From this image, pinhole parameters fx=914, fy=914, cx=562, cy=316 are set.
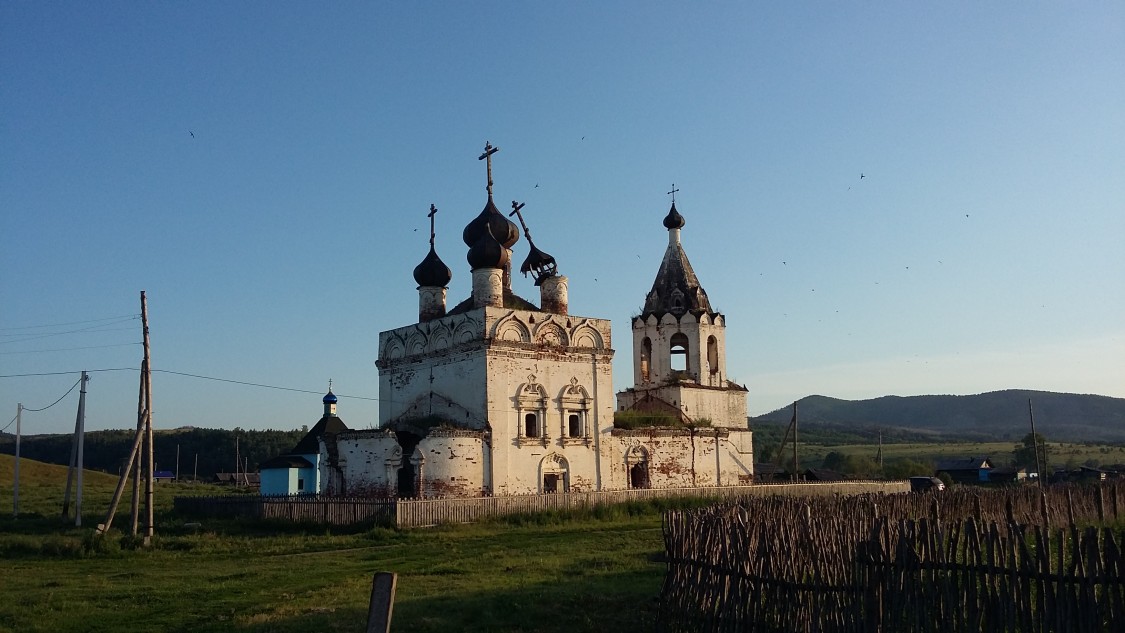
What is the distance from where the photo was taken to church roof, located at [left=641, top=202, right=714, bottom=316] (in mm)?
34906

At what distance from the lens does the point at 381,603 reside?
4906mm

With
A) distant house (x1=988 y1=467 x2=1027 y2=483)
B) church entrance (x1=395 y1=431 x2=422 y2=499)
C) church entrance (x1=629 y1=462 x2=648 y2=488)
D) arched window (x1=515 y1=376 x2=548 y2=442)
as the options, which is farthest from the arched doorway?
distant house (x1=988 y1=467 x2=1027 y2=483)

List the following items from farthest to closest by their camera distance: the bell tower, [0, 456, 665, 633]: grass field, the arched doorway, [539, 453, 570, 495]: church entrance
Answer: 1. the bell tower
2. the arched doorway
3. [539, 453, 570, 495]: church entrance
4. [0, 456, 665, 633]: grass field

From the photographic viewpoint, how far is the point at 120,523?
2561 centimetres

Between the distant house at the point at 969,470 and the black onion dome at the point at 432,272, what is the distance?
39.3 metres

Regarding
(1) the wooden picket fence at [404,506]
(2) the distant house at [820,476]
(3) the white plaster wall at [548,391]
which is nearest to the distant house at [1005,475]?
(2) the distant house at [820,476]

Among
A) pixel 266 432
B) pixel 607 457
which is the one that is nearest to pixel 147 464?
pixel 607 457

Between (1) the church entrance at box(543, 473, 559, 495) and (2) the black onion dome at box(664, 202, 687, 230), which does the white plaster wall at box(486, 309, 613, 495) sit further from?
(2) the black onion dome at box(664, 202, 687, 230)

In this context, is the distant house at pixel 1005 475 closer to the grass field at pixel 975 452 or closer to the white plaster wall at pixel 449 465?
the grass field at pixel 975 452

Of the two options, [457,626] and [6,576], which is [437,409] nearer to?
[6,576]

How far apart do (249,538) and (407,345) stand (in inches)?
360

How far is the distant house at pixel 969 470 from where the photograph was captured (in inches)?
2239

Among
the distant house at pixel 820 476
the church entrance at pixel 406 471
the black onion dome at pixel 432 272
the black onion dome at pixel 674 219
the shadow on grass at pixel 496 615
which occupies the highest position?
the black onion dome at pixel 674 219

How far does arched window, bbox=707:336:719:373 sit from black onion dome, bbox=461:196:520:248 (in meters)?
9.74
